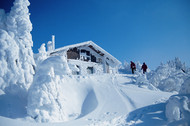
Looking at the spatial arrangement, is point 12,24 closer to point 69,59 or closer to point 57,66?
point 57,66

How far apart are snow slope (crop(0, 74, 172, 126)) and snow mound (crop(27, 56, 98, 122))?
0.20 meters

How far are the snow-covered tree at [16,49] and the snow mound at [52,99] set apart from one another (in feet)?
3.78

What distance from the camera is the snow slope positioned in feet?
22.1

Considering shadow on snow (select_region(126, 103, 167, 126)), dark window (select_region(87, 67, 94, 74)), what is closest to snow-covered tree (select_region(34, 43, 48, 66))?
dark window (select_region(87, 67, 94, 74))

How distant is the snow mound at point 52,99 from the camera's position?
6.95 meters

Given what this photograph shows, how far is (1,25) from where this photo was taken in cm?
848

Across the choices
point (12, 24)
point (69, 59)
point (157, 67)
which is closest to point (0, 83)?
point (12, 24)

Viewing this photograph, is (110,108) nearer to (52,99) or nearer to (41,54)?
(52,99)

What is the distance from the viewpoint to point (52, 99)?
7.45m

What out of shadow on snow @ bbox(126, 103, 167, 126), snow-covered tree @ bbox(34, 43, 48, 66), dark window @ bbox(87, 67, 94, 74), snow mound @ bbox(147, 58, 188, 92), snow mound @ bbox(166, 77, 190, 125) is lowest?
shadow on snow @ bbox(126, 103, 167, 126)

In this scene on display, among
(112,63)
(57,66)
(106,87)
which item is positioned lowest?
(106,87)

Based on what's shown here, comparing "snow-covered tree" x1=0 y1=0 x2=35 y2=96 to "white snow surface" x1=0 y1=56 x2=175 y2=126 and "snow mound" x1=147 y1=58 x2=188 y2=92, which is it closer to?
"white snow surface" x1=0 y1=56 x2=175 y2=126

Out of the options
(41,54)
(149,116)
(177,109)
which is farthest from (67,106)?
(177,109)

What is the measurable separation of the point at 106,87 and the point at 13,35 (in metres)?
8.09
